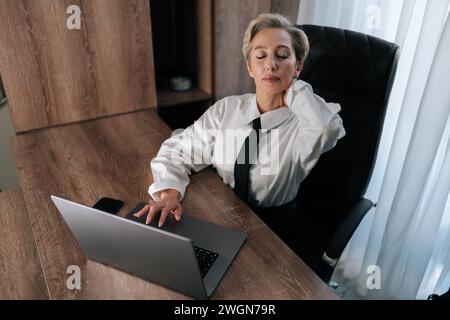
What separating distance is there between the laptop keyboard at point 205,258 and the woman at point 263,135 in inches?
5.8

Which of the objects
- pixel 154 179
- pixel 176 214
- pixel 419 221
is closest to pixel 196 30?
pixel 154 179

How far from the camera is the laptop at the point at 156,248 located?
780 mm

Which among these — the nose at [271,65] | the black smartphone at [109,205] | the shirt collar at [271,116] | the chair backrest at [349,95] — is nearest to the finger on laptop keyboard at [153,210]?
the black smartphone at [109,205]

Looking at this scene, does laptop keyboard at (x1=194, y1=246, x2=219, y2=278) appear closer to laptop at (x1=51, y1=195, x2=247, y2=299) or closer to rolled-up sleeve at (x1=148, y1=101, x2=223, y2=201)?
laptop at (x1=51, y1=195, x2=247, y2=299)

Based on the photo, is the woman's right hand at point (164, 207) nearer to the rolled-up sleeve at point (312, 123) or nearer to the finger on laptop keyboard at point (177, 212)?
the finger on laptop keyboard at point (177, 212)

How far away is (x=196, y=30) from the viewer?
1.90m

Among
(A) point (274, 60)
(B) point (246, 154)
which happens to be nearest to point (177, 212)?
(B) point (246, 154)

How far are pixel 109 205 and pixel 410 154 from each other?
3.42ft

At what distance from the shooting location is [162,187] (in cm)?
115

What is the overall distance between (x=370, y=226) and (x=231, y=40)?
3.45ft

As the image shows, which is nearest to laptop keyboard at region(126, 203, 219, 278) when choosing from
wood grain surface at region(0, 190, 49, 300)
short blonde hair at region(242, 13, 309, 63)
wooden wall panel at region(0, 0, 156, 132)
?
wood grain surface at region(0, 190, 49, 300)

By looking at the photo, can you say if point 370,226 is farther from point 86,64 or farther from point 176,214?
point 86,64

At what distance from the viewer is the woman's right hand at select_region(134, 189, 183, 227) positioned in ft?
3.47

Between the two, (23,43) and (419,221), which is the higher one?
(23,43)
